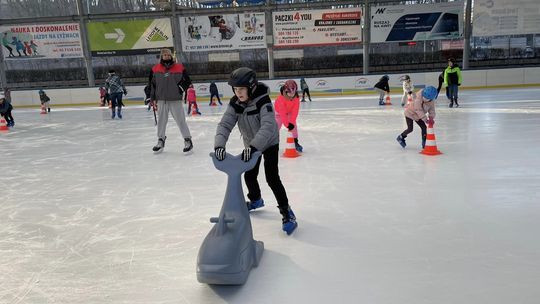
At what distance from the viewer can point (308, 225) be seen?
2924 mm

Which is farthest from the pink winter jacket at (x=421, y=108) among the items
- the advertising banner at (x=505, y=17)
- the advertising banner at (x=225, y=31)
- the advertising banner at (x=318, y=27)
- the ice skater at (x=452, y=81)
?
the advertising banner at (x=505, y=17)

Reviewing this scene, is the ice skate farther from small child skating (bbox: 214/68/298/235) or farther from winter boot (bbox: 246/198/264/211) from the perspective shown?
winter boot (bbox: 246/198/264/211)

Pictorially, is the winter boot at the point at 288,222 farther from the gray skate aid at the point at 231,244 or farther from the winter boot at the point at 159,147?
the winter boot at the point at 159,147

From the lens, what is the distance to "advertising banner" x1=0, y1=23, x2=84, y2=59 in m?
15.8

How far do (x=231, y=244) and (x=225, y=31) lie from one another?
14.7 m

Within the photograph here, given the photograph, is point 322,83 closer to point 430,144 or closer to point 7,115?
point 7,115

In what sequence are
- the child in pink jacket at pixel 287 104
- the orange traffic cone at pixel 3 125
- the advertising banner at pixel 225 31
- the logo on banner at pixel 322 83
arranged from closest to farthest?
the child in pink jacket at pixel 287 104, the orange traffic cone at pixel 3 125, the logo on banner at pixel 322 83, the advertising banner at pixel 225 31

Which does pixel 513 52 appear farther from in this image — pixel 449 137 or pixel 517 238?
pixel 517 238

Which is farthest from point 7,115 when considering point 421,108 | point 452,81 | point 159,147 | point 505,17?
point 505,17

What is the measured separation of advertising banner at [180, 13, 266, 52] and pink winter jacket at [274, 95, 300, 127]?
1127cm

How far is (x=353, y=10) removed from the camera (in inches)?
614

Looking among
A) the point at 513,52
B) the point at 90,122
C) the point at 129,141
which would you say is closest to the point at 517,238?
the point at 129,141

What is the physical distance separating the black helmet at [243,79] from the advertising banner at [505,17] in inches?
605

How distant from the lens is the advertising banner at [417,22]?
15.2 m
